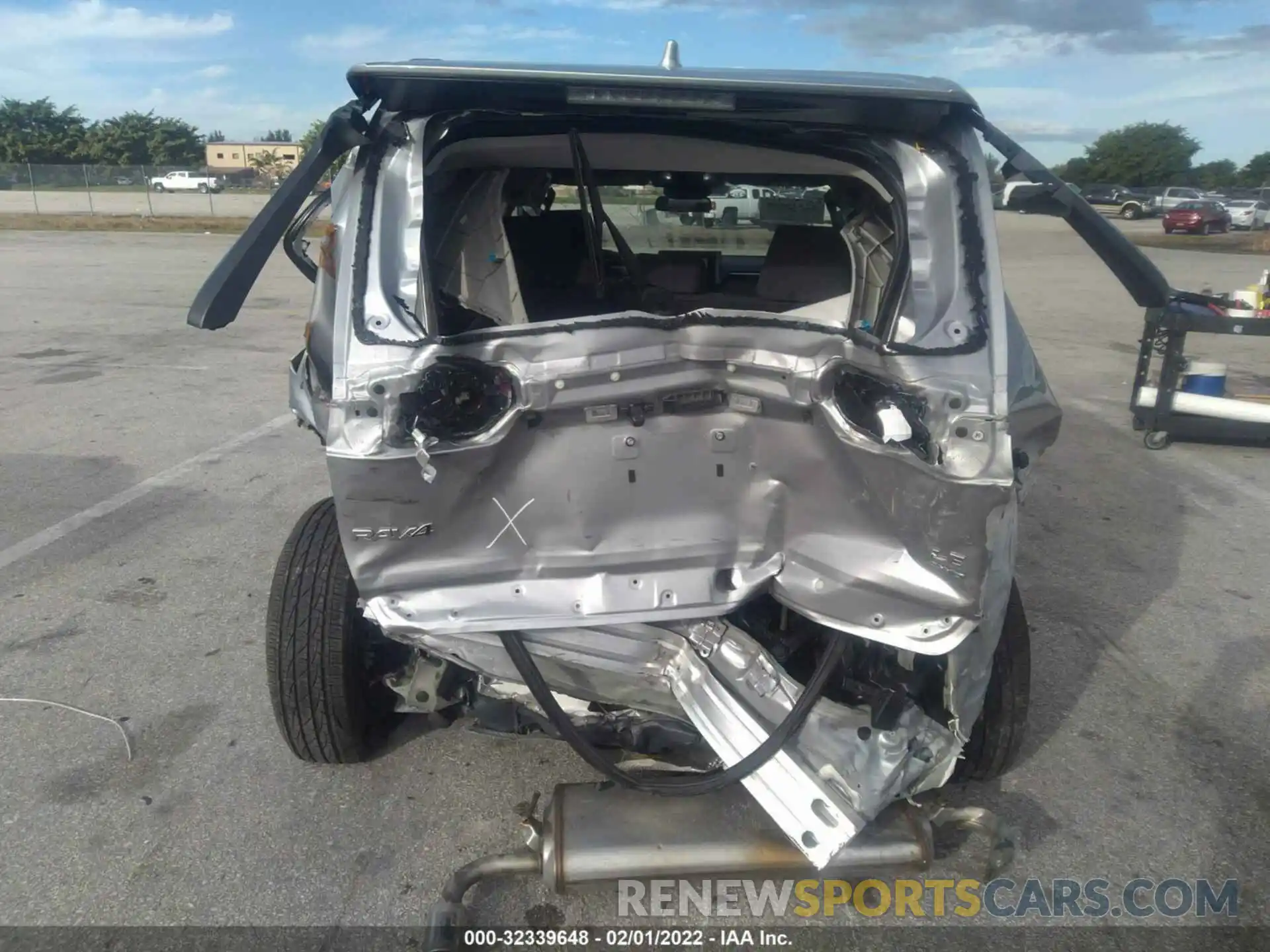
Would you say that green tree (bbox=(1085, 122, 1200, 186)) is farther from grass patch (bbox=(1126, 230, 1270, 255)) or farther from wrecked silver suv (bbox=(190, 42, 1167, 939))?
wrecked silver suv (bbox=(190, 42, 1167, 939))

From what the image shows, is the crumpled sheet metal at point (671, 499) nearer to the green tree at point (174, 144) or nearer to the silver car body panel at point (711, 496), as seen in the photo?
the silver car body panel at point (711, 496)

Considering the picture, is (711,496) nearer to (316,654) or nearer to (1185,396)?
(316,654)

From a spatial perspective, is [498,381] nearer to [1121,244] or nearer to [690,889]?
[690,889]

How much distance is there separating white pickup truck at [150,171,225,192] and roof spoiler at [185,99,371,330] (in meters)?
41.5

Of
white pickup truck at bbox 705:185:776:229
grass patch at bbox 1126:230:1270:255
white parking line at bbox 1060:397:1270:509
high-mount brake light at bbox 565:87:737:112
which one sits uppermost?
high-mount brake light at bbox 565:87:737:112

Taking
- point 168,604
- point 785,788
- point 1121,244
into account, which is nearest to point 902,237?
point 1121,244

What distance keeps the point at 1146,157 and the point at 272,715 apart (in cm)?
7589

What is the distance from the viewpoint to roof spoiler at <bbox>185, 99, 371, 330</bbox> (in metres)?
2.25

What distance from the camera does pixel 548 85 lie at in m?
2.23

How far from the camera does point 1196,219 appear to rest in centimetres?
3180

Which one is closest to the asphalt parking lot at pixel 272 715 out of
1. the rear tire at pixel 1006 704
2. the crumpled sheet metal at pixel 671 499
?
the rear tire at pixel 1006 704

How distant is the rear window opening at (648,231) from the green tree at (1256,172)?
243 feet

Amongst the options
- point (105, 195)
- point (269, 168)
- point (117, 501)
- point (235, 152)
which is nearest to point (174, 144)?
point (269, 168)

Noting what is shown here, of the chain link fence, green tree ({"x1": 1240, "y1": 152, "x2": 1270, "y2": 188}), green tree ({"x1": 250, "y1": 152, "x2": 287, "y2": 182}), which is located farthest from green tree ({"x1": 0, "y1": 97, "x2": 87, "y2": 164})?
green tree ({"x1": 1240, "y1": 152, "x2": 1270, "y2": 188})
